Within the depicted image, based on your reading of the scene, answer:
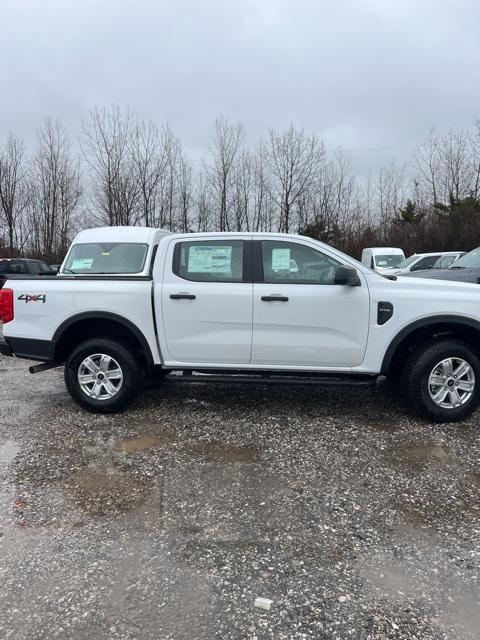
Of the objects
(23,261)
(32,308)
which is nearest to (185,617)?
(32,308)

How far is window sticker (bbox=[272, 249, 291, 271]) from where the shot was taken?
511 cm

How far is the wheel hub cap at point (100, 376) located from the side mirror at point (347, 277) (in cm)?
246

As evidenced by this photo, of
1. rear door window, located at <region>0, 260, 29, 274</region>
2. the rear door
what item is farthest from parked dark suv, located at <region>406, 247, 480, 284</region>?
rear door window, located at <region>0, 260, 29, 274</region>

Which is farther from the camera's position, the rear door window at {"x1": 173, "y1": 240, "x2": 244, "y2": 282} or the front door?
the rear door window at {"x1": 173, "y1": 240, "x2": 244, "y2": 282}

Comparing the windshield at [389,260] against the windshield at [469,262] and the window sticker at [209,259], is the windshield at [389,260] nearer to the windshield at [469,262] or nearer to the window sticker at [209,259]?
the windshield at [469,262]

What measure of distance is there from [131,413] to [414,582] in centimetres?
351

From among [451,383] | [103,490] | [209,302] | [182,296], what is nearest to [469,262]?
[451,383]

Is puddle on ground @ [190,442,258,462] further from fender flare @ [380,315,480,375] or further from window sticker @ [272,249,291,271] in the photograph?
window sticker @ [272,249,291,271]

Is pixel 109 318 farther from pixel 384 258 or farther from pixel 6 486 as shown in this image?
pixel 384 258

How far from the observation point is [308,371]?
510 centimetres

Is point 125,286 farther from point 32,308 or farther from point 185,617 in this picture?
point 185,617

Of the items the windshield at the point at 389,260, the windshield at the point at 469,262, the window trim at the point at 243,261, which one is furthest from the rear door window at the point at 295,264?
the windshield at the point at 389,260

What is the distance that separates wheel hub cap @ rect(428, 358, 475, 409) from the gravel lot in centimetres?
30

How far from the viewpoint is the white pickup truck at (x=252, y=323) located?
16.2ft
